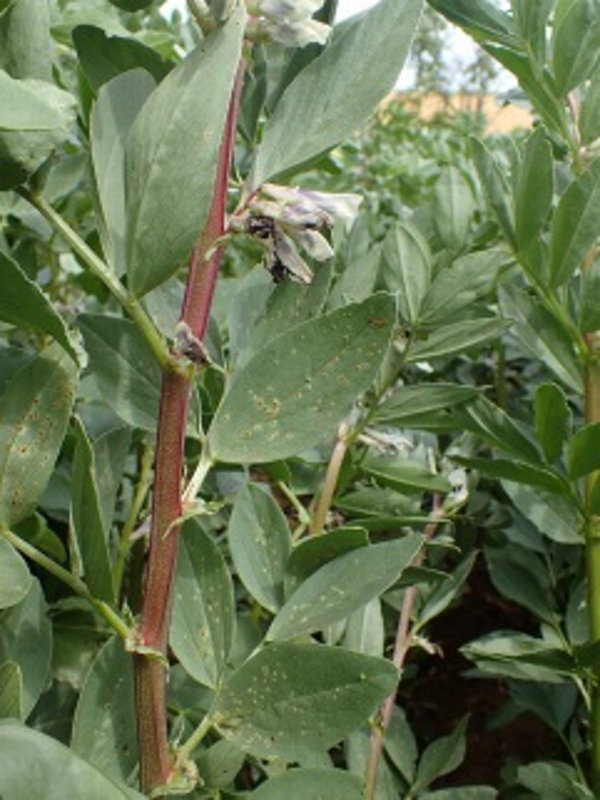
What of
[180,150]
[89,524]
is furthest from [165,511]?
[180,150]

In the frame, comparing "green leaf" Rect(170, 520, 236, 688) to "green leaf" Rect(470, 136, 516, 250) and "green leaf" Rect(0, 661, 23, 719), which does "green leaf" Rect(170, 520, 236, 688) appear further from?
"green leaf" Rect(470, 136, 516, 250)

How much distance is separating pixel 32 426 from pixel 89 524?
47 mm

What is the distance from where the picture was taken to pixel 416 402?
0.63m

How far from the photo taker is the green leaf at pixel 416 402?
615 millimetres

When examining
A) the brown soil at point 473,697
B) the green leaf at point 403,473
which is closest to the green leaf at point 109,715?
the green leaf at point 403,473

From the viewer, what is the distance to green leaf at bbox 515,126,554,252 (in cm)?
56

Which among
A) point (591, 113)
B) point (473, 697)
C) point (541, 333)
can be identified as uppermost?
point (591, 113)

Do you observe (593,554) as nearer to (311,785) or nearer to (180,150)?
(311,785)

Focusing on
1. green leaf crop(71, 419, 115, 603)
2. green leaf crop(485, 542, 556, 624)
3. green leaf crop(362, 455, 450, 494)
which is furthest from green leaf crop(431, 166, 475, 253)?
green leaf crop(71, 419, 115, 603)

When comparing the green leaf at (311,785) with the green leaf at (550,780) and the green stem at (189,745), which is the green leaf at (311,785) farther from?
the green leaf at (550,780)

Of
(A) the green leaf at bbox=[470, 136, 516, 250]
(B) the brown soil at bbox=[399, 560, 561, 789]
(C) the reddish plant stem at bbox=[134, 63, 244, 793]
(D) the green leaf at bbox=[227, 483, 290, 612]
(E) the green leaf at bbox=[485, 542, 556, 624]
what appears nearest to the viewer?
(C) the reddish plant stem at bbox=[134, 63, 244, 793]

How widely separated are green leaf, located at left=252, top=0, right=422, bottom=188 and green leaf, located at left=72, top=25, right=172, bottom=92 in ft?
0.21

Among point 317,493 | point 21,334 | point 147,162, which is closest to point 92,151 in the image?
point 147,162

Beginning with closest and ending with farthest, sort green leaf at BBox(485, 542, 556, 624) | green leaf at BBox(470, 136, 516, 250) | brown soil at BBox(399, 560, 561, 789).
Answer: green leaf at BBox(470, 136, 516, 250), green leaf at BBox(485, 542, 556, 624), brown soil at BBox(399, 560, 561, 789)
